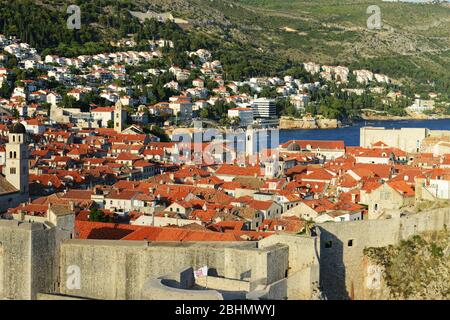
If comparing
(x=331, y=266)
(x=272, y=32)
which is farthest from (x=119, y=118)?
(x=272, y=32)

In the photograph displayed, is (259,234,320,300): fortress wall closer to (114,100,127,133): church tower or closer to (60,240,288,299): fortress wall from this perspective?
(60,240,288,299): fortress wall

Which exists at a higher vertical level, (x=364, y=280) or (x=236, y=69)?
(x=236, y=69)

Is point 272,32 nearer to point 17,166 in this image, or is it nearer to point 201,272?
point 17,166

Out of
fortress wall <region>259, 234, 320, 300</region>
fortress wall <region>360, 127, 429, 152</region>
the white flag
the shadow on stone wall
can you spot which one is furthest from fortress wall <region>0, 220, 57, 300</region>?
fortress wall <region>360, 127, 429, 152</region>

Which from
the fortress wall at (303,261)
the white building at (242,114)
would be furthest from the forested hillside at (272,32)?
the fortress wall at (303,261)
